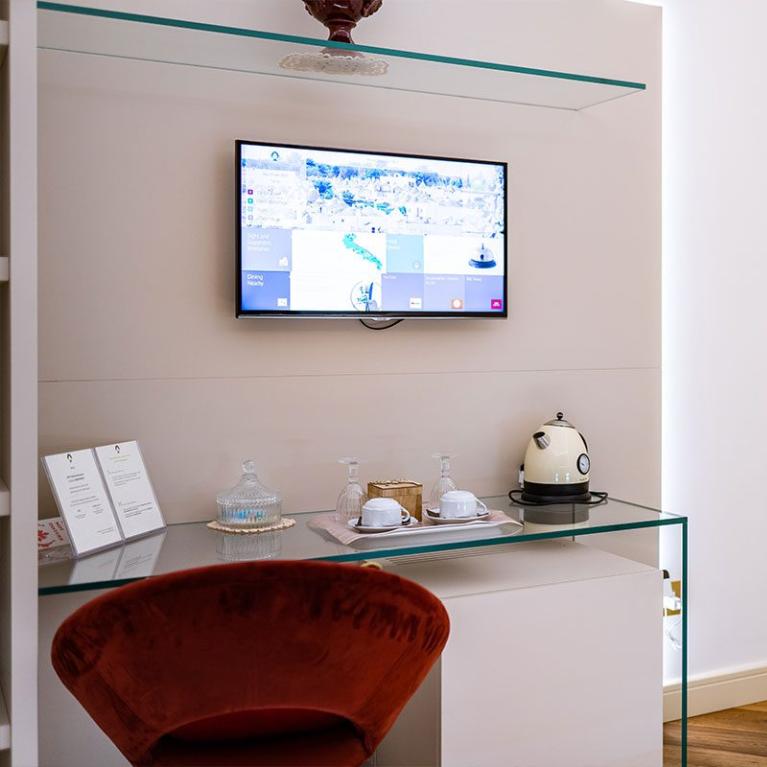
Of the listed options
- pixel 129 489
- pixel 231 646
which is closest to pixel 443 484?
pixel 129 489

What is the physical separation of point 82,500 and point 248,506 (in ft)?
1.30

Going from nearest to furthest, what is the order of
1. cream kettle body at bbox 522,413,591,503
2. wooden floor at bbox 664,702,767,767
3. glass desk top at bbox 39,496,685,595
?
glass desk top at bbox 39,496,685,595 → cream kettle body at bbox 522,413,591,503 → wooden floor at bbox 664,702,767,767

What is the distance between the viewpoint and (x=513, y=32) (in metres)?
2.65

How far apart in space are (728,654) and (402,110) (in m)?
2.13

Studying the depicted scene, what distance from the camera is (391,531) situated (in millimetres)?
2123

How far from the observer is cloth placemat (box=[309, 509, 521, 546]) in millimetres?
2094

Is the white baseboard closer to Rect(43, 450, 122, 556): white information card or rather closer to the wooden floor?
the wooden floor

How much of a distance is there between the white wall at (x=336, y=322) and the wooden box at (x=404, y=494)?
23cm

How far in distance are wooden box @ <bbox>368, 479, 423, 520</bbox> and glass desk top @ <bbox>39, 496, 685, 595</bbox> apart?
145 millimetres

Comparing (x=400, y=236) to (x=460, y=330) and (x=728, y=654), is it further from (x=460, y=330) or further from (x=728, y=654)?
(x=728, y=654)

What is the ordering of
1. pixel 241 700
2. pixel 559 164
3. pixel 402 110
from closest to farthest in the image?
pixel 241 700 → pixel 402 110 → pixel 559 164

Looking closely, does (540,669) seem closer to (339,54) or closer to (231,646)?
(231,646)

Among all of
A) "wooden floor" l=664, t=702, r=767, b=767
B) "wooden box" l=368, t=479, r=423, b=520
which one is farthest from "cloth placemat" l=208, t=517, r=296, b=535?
"wooden floor" l=664, t=702, r=767, b=767

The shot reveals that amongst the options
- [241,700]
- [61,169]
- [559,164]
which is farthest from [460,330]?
[241,700]
